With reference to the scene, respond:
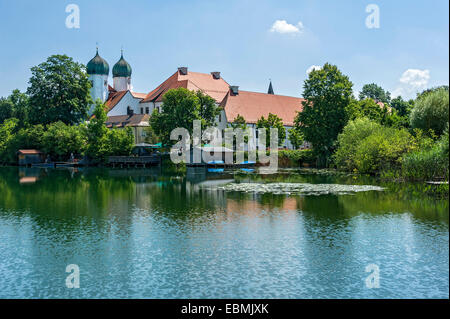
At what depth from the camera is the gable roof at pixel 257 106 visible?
86750mm

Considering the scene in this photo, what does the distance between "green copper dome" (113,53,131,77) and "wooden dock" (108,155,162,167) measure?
1498 inches

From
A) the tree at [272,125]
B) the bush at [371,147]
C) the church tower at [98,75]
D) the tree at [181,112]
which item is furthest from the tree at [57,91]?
the bush at [371,147]

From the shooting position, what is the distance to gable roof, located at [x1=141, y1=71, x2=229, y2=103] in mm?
94812

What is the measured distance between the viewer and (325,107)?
61656mm

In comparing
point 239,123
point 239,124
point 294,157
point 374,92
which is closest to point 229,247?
point 294,157

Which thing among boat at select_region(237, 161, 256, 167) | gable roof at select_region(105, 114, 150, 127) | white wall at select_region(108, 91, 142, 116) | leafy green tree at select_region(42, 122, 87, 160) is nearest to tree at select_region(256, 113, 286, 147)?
boat at select_region(237, 161, 256, 167)

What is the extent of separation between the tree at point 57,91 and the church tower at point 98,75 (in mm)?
15748

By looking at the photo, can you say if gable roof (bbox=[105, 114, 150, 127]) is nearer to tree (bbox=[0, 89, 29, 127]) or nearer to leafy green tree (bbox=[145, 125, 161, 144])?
leafy green tree (bbox=[145, 125, 161, 144])

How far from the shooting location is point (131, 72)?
109 m

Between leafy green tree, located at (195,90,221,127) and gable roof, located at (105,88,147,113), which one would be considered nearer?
leafy green tree, located at (195,90,221,127)

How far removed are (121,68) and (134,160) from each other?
40.1 metres

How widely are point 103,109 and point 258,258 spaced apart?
66571mm
